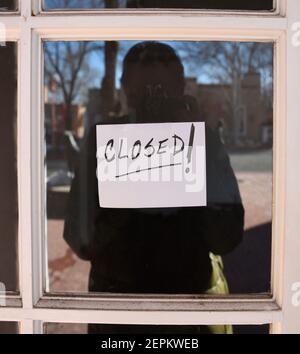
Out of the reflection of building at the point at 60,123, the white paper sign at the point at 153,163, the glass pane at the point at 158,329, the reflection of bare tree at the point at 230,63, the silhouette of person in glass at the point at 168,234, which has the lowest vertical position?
the glass pane at the point at 158,329

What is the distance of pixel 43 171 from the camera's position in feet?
3.01

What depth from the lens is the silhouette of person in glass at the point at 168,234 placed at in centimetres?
129

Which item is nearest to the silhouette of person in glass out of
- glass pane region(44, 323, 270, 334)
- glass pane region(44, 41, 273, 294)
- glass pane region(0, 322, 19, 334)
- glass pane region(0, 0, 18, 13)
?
glass pane region(44, 41, 273, 294)

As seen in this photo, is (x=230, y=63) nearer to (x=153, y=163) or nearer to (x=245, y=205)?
(x=245, y=205)

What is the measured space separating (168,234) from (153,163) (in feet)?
1.79

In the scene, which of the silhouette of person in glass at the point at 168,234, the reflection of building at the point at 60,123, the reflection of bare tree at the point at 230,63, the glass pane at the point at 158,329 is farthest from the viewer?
the reflection of building at the point at 60,123

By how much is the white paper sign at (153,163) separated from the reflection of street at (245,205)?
1.94m

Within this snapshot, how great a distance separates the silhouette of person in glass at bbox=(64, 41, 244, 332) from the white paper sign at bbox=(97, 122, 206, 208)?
30 cm

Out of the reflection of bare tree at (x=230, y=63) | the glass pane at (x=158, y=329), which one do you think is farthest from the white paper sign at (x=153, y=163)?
the reflection of bare tree at (x=230, y=63)

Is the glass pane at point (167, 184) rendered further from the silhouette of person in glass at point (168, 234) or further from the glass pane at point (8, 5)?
the glass pane at point (8, 5)

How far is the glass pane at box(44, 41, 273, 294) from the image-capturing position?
1.32 meters

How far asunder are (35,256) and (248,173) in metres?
2.49

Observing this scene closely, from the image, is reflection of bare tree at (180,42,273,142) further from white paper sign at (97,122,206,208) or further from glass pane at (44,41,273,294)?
white paper sign at (97,122,206,208)

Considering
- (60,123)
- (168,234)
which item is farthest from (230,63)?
(168,234)
